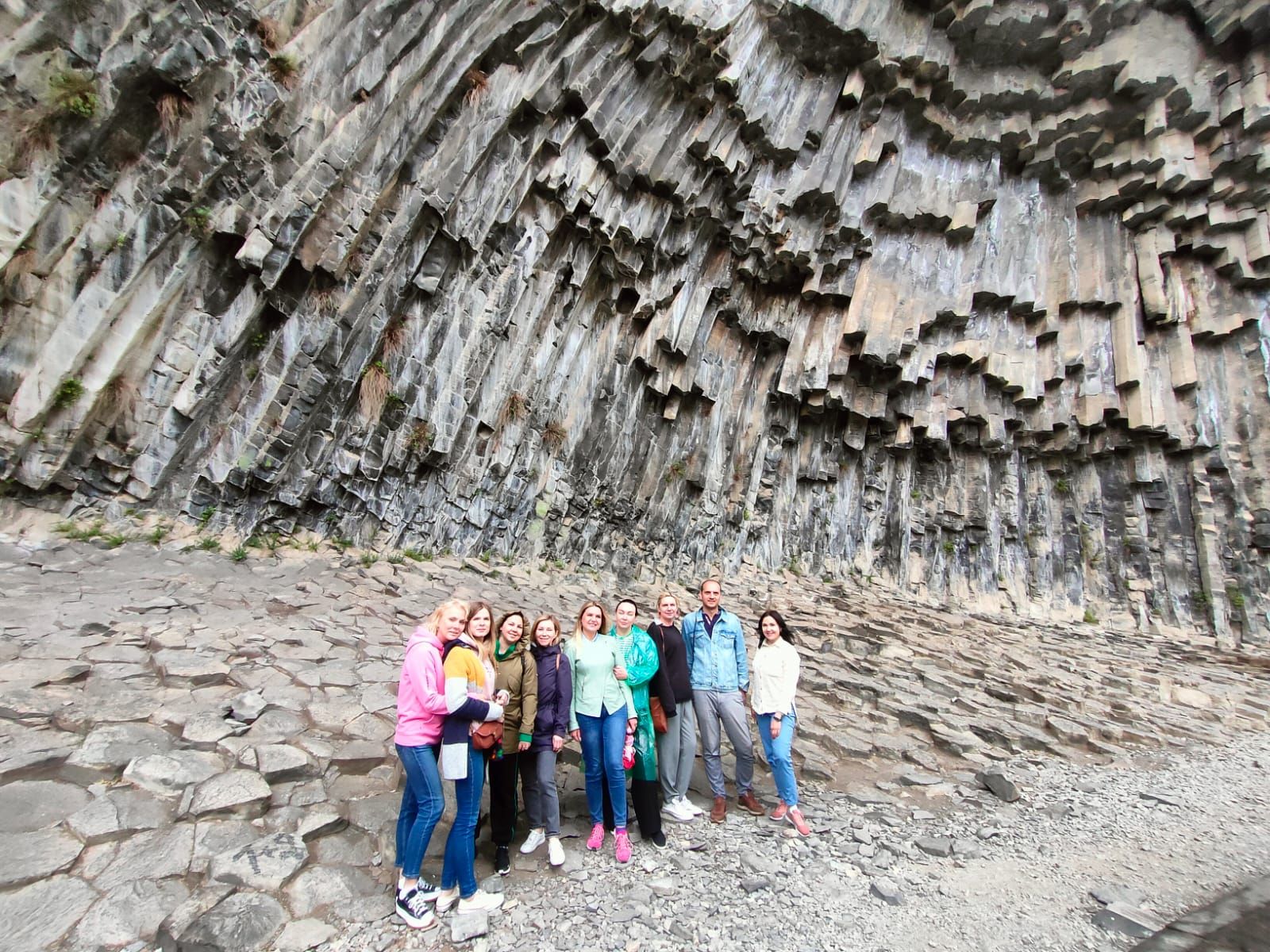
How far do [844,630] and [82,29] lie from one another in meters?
14.6

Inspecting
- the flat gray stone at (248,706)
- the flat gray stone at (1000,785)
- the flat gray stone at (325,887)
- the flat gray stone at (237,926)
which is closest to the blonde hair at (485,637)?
the flat gray stone at (325,887)

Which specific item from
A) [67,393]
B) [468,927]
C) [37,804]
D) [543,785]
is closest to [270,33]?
[67,393]

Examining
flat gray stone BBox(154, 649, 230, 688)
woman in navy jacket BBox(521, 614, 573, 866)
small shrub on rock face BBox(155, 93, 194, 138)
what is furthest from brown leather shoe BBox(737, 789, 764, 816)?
small shrub on rock face BBox(155, 93, 194, 138)

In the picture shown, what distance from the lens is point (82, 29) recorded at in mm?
7086

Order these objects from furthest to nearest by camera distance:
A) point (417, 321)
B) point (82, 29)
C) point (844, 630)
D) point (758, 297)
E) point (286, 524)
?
point (758, 297), point (844, 630), point (417, 321), point (286, 524), point (82, 29)

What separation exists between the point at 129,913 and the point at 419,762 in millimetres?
1467

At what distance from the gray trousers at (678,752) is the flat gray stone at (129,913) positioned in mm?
2951

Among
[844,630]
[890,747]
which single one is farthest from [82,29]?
[844,630]

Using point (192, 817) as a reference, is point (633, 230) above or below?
above

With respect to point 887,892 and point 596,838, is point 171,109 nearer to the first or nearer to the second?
point 596,838

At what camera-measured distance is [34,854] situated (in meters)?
3.09

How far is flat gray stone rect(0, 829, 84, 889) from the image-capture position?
2953mm

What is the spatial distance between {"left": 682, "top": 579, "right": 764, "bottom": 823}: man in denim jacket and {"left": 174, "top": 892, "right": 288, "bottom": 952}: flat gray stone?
284 centimetres

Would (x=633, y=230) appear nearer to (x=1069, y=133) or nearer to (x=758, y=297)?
(x=758, y=297)
